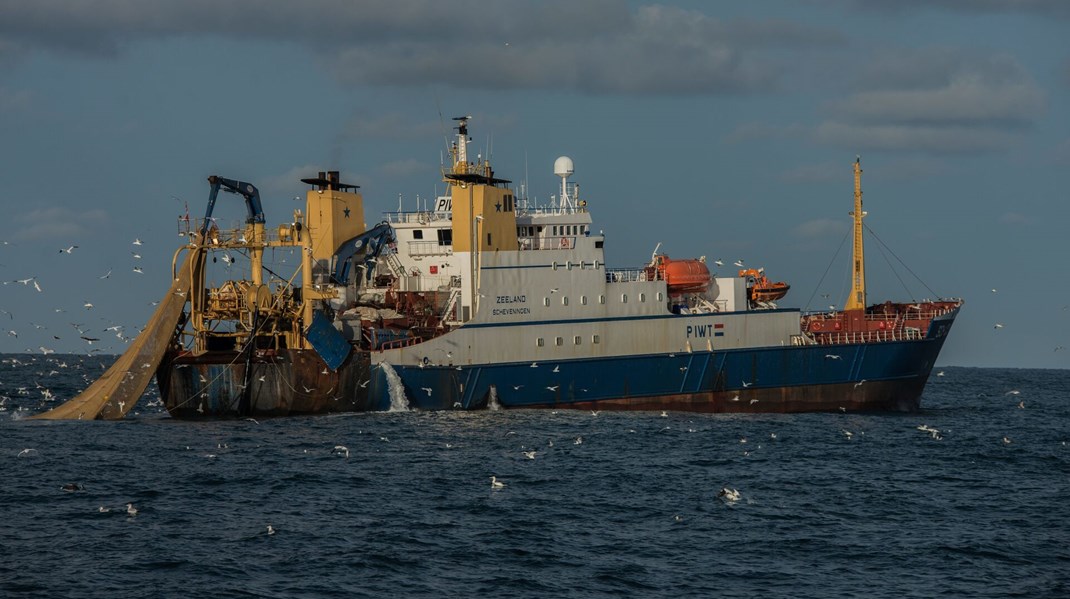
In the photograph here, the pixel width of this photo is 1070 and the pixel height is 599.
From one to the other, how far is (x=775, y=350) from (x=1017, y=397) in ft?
127

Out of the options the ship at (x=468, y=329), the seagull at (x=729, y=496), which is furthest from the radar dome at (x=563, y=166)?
the seagull at (x=729, y=496)

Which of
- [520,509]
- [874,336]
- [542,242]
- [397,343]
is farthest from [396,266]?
[520,509]

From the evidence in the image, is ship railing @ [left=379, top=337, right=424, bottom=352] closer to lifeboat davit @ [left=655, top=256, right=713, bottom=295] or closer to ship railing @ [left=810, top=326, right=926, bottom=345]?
lifeboat davit @ [left=655, top=256, right=713, bottom=295]

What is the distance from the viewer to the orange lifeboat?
60656 millimetres

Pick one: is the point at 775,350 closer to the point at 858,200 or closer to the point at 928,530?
the point at 858,200

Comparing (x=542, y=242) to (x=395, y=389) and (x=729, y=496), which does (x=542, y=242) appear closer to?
(x=395, y=389)

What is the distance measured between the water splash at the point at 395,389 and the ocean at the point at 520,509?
0.37m

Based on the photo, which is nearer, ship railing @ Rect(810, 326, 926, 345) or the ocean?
the ocean

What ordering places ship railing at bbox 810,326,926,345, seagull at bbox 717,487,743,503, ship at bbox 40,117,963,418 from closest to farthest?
seagull at bbox 717,487,743,503, ship at bbox 40,117,963,418, ship railing at bbox 810,326,926,345

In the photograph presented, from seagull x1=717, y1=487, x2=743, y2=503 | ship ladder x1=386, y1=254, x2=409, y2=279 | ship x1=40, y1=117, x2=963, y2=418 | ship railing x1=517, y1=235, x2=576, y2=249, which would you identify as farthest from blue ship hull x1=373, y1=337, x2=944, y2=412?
seagull x1=717, y1=487, x2=743, y2=503

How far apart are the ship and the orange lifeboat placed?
0.10 m

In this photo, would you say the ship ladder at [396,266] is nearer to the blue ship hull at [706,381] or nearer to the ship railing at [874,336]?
the blue ship hull at [706,381]

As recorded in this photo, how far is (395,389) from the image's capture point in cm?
5019

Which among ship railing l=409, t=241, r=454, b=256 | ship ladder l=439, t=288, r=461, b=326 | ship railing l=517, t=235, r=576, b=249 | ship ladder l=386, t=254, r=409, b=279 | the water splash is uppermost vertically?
ship railing l=517, t=235, r=576, b=249
